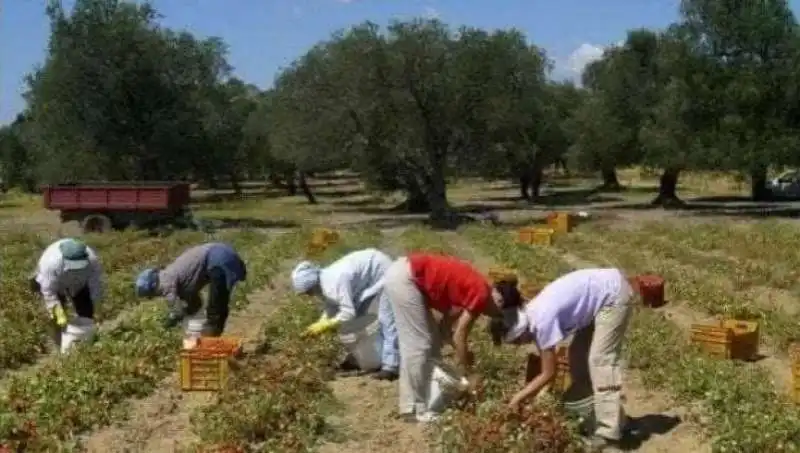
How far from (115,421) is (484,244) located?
57.0ft

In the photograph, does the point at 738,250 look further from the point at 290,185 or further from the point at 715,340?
the point at 290,185

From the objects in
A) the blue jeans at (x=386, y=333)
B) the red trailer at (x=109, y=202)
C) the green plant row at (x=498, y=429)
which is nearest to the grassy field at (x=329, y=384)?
the green plant row at (x=498, y=429)

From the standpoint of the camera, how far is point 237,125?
4241 cm

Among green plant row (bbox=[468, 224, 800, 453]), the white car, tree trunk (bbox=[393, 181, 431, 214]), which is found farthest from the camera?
the white car

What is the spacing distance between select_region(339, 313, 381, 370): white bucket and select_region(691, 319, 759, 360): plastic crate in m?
3.40

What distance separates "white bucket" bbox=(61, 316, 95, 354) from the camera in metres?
10.8

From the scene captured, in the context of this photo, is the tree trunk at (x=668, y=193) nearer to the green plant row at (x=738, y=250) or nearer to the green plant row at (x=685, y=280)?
the green plant row at (x=738, y=250)

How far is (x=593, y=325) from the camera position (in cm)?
787

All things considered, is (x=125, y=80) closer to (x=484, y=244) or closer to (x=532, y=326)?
(x=484, y=244)

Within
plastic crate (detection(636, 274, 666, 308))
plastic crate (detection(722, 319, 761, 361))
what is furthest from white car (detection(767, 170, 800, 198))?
plastic crate (detection(722, 319, 761, 361))

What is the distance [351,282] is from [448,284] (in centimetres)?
184

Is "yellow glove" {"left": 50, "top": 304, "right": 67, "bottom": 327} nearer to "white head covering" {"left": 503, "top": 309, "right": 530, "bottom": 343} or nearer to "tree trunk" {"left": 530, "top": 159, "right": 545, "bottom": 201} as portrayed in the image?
"white head covering" {"left": 503, "top": 309, "right": 530, "bottom": 343}

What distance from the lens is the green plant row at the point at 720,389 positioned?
737cm

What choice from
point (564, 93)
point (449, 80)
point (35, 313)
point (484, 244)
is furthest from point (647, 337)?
point (564, 93)
